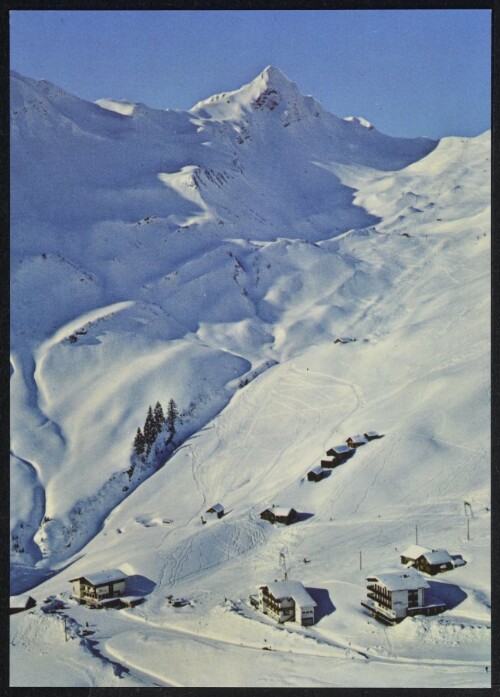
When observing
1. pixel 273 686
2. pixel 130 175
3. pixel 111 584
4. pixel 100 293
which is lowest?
pixel 273 686

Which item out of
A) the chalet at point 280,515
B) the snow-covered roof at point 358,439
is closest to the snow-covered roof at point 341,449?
the snow-covered roof at point 358,439

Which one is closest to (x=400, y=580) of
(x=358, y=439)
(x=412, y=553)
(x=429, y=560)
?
(x=429, y=560)

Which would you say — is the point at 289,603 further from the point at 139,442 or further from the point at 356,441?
the point at 139,442

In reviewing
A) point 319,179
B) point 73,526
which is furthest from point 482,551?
point 319,179

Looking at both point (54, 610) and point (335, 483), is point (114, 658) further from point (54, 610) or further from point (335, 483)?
point (335, 483)

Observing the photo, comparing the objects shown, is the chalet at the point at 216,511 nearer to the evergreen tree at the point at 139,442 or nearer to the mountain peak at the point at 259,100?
the evergreen tree at the point at 139,442

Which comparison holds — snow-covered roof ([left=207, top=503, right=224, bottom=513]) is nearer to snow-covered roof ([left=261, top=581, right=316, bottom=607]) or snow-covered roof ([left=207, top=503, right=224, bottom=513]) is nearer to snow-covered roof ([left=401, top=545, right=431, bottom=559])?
snow-covered roof ([left=261, top=581, right=316, bottom=607])

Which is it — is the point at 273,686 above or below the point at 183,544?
below
